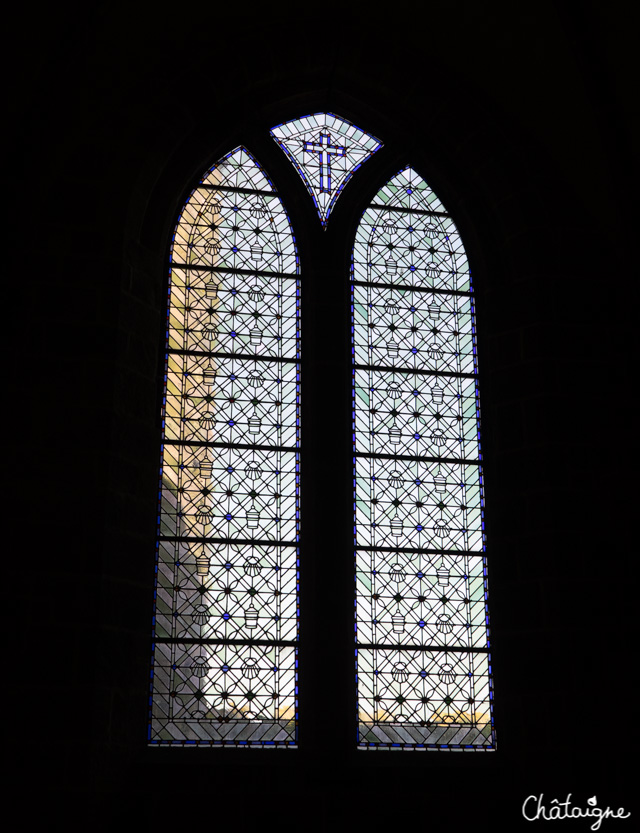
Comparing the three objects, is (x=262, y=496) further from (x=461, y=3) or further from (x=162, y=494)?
(x=461, y=3)

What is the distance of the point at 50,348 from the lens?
6191 millimetres

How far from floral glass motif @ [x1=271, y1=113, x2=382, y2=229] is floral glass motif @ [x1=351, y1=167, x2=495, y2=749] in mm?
266

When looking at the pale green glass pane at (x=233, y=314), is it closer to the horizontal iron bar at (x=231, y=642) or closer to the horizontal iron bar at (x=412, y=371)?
the horizontal iron bar at (x=412, y=371)

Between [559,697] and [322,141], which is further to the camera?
[322,141]

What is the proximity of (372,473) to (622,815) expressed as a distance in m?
2.27

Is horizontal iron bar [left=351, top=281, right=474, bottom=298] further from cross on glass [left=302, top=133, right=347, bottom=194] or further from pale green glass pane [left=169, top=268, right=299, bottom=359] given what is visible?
cross on glass [left=302, top=133, right=347, bottom=194]

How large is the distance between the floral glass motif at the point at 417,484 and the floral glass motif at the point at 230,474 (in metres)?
0.43

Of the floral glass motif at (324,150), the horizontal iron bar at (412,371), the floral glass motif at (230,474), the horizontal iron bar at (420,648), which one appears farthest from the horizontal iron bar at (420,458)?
the floral glass motif at (324,150)

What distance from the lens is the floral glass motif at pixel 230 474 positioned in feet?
20.0

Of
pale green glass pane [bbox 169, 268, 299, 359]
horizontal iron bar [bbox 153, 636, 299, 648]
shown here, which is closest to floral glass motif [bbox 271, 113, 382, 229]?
pale green glass pane [bbox 169, 268, 299, 359]

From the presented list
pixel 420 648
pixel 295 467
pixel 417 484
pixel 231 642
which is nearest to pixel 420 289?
pixel 417 484

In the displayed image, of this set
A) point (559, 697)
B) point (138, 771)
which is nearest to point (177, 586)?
point (138, 771)

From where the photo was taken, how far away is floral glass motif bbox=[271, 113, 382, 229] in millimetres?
7328

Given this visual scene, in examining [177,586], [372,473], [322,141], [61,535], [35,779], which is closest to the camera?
[35,779]
